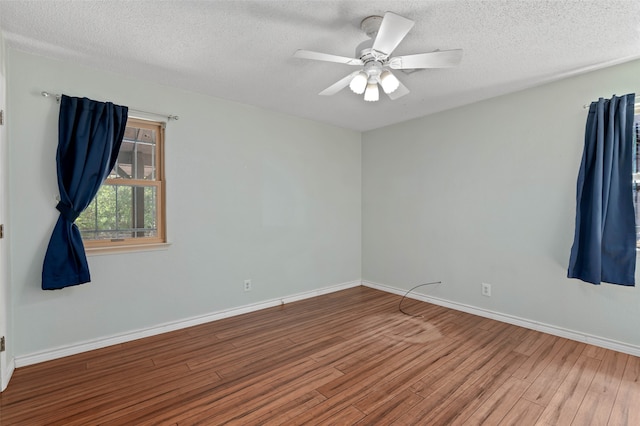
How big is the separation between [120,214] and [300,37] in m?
2.32

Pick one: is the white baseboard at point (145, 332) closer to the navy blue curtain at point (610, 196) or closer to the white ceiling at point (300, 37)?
the white ceiling at point (300, 37)

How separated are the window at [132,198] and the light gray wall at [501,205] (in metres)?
3.01

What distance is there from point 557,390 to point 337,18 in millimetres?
2944

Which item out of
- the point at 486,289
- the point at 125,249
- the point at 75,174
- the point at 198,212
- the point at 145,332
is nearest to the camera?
the point at 75,174

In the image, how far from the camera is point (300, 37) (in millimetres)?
2246

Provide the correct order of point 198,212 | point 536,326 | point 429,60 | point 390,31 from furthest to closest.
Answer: point 198,212
point 536,326
point 429,60
point 390,31

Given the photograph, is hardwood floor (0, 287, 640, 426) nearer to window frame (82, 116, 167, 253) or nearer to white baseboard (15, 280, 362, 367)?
white baseboard (15, 280, 362, 367)

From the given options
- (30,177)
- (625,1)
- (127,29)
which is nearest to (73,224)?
(30,177)

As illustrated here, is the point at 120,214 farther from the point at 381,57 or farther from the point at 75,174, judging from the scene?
the point at 381,57

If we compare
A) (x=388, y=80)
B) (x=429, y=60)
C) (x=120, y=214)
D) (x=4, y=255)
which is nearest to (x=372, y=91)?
(x=388, y=80)

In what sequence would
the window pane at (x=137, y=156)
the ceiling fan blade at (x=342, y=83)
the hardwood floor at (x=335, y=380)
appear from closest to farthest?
the hardwood floor at (x=335, y=380), the ceiling fan blade at (x=342, y=83), the window pane at (x=137, y=156)

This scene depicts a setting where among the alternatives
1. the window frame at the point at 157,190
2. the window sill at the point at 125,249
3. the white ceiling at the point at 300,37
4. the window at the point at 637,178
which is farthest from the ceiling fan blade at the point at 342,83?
the window at the point at 637,178

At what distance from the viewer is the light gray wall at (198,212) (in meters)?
2.48

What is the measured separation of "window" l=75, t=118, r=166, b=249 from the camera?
2848mm
